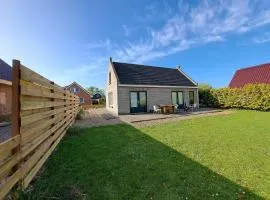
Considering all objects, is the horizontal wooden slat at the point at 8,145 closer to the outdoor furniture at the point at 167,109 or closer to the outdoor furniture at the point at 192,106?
the outdoor furniture at the point at 167,109

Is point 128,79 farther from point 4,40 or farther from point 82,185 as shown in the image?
point 82,185

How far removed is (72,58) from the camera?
1719 centimetres

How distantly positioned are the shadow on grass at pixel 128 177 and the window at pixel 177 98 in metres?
16.9

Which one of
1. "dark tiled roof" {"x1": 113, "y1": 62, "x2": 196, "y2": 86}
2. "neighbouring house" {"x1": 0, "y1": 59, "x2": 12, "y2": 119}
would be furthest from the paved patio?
"neighbouring house" {"x1": 0, "y1": 59, "x2": 12, "y2": 119}

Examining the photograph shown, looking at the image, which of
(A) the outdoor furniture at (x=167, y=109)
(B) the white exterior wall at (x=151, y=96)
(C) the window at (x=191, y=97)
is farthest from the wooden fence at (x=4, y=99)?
(C) the window at (x=191, y=97)

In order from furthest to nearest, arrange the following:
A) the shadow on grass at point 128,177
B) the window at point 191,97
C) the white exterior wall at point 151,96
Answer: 1. the window at point 191,97
2. the white exterior wall at point 151,96
3. the shadow on grass at point 128,177

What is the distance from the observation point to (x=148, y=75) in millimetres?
22547

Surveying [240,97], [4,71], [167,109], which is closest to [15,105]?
[167,109]

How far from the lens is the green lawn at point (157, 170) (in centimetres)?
360

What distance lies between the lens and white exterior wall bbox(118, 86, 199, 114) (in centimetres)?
1959

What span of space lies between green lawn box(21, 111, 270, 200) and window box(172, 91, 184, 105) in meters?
15.4

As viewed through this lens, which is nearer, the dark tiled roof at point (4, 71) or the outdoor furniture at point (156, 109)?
the dark tiled roof at point (4, 71)

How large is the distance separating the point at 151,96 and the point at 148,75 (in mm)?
2800

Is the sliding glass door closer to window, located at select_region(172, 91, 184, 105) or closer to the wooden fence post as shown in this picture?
window, located at select_region(172, 91, 184, 105)
